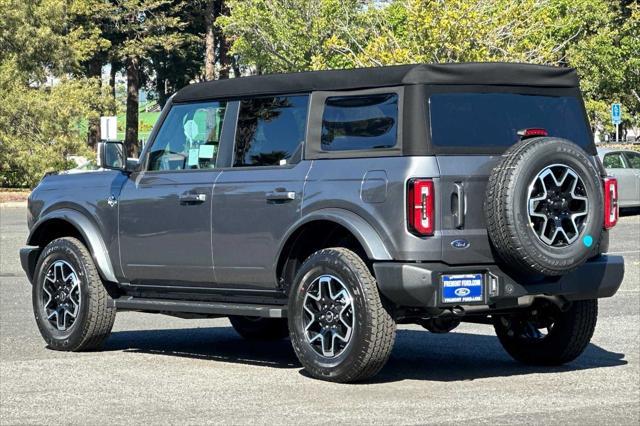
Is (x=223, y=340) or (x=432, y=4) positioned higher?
(x=432, y=4)

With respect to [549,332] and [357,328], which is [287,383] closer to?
[357,328]

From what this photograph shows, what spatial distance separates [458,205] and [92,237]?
339 cm

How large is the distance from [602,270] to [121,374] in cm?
325

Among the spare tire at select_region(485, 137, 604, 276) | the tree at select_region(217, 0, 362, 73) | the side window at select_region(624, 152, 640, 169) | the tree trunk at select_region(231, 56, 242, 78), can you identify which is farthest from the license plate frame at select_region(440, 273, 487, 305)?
the tree trunk at select_region(231, 56, 242, 78)

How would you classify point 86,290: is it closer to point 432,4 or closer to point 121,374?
point 121,374

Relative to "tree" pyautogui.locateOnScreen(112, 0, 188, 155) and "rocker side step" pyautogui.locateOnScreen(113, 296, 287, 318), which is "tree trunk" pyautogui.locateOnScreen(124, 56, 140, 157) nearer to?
"tree" pyautogui.locateOnScreen(112, 0, 188, 155)

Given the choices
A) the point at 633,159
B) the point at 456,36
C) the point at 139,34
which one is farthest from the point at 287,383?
the point at 139,34

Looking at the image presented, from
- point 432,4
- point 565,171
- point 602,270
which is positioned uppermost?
point 432,4

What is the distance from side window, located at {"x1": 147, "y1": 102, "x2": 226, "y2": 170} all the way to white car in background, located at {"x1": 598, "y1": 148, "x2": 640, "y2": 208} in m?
22.3

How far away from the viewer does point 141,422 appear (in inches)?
295

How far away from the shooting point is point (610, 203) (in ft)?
31.1

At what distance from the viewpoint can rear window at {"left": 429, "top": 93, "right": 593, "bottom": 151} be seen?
8.94 meters

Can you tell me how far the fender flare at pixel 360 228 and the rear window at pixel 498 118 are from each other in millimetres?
676

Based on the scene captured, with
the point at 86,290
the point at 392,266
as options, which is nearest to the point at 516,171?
the point at 392,266
